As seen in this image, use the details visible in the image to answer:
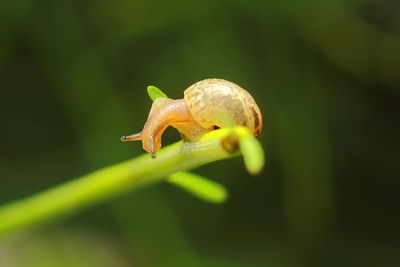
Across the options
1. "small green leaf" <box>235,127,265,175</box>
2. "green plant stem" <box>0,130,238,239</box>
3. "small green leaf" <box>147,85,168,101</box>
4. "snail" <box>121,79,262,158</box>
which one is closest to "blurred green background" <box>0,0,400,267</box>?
"green plant stem" <box>0,130,238,239</box>

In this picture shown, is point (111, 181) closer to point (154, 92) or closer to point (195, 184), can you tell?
point (195, 184)

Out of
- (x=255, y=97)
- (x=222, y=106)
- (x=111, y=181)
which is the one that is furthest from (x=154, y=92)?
(x=255, y=97)

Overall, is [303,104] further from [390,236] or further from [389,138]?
[390,236]

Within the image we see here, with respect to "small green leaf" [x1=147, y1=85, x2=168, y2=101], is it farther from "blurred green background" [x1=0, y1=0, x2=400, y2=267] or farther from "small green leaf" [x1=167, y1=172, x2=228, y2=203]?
"blurred green background" [x1=0, y1=0, x2=400, y2=267]

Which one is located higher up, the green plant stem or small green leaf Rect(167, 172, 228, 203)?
the green plant stem

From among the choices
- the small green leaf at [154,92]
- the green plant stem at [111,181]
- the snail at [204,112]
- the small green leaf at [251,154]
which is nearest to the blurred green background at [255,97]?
the green plant stem at [111,181]

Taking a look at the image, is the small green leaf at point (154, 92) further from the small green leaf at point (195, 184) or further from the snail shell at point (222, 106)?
the small green leaf at point (195, 184)

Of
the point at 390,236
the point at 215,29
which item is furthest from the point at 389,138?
the point at 215,29
